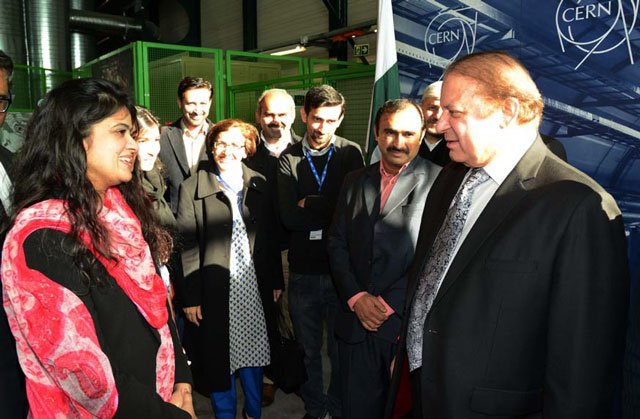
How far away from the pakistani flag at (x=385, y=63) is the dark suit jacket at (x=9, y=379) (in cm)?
235

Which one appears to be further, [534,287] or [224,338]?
[224,338]

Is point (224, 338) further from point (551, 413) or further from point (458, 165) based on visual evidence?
point (551, 413)

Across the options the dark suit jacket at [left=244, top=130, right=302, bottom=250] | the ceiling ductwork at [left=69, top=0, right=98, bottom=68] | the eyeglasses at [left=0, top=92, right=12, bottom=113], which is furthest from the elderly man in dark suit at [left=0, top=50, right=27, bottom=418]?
the ceiling ductwork at [left=69, top=0, right=98, bottom=68]

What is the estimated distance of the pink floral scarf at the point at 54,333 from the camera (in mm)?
1190

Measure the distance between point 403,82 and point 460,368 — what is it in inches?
92.0

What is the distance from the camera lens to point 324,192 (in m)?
3.02

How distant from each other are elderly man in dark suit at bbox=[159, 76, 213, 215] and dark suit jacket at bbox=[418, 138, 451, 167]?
143 cm

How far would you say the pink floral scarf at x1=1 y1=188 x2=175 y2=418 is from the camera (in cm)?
119

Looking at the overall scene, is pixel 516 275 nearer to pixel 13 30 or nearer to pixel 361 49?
pixel 361 49

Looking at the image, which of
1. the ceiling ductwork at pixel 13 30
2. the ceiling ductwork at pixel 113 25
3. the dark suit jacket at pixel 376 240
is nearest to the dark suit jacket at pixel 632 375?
the dark suit jacket at pixel 376 240

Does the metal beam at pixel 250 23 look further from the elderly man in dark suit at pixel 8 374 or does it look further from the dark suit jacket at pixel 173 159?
the elderly man in dark suit at pixel 8 374

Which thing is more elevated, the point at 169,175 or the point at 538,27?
the point at 538,27

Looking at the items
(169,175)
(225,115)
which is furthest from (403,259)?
(225,115)

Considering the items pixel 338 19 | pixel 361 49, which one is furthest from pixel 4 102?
pixel 338 19
